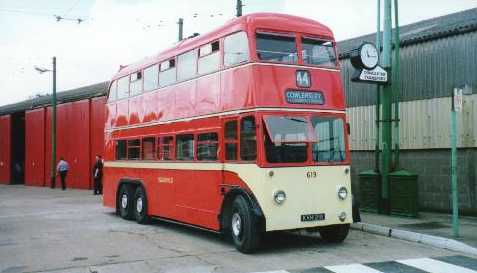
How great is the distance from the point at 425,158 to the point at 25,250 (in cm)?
1033

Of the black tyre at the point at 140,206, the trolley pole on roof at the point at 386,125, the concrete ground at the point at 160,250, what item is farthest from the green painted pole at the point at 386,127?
the black tyre at the point at 140,206

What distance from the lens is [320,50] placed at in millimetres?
11867

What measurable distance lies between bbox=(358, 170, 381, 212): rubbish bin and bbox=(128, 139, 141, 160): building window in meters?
6.16

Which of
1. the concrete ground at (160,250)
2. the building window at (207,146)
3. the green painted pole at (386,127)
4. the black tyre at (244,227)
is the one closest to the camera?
the concrete ground at (160,250)

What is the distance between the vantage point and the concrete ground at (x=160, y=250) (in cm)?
971

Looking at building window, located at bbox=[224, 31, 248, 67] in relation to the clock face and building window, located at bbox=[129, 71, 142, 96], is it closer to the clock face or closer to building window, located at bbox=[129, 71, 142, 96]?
the clock face

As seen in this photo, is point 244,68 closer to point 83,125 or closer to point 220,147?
point 220,147

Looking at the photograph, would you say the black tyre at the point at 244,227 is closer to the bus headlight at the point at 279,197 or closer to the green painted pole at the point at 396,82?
the bus headlight at the point at 279,197

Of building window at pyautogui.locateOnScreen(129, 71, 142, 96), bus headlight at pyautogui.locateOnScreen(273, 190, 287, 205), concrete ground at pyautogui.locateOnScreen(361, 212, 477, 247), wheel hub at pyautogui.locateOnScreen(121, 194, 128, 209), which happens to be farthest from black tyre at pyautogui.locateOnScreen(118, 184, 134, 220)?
bus headlight at pyautogui.locateOnScreen(273, 190, 287, 205)

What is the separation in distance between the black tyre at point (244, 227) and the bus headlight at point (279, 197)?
511mm

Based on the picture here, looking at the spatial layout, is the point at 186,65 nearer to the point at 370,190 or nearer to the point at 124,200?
the point at 124,200

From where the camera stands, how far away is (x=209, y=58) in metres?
12.6

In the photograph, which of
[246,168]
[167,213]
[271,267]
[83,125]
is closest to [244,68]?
[246,168]

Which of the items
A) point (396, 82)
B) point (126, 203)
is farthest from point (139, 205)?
point (396, 82)
